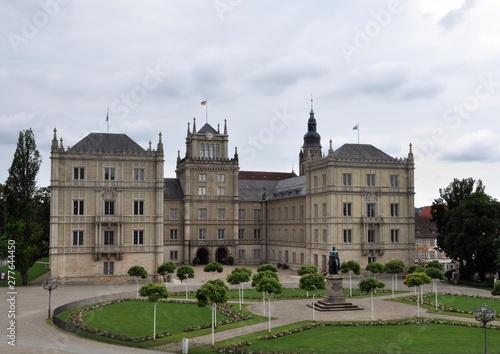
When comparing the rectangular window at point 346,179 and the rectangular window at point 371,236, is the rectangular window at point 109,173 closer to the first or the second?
the rectangular window at point 346,179

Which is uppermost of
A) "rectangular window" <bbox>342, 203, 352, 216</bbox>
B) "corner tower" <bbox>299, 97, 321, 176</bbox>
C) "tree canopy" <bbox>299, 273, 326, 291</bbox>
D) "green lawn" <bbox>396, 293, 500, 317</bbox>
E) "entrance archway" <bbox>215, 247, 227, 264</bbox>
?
"corner tower" <bbox>299, 97, 321, 176</bbox>

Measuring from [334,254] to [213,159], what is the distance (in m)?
53.2

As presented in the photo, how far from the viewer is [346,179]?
8319cm

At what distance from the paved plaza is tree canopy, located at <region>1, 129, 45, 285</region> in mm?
5211

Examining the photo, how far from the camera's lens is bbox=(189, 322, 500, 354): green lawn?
3450cm

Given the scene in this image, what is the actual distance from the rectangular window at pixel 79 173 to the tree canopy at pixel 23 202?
14.6 ft

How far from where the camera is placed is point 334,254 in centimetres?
5334

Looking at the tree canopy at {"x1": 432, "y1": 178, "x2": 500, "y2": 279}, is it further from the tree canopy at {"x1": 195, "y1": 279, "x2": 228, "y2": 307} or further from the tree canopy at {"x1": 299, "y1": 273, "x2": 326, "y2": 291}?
the tree canopy at {"x1": 195, "y1": 279, "x2": 228, "y2": 307}

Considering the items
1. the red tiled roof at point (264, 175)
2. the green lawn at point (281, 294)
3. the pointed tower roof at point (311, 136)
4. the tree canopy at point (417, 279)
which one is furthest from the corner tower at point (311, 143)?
the tree canopy at point (417, 279)

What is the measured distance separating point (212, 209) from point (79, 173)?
32.7m

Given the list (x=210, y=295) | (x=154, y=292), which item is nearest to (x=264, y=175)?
(x=154, y=292)

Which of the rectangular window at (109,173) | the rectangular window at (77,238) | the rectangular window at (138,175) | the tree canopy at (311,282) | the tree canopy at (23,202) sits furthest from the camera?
the rectangular window at (138,175)

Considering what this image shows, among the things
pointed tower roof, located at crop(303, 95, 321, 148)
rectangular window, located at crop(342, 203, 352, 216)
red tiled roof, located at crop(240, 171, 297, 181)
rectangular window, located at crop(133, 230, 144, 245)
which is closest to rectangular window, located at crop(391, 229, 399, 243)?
rectangular window, located at crop(342, 203, 352, 216)

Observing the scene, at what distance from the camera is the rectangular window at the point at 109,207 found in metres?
75.8
